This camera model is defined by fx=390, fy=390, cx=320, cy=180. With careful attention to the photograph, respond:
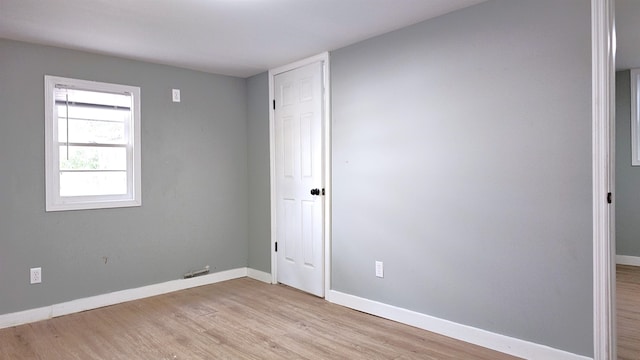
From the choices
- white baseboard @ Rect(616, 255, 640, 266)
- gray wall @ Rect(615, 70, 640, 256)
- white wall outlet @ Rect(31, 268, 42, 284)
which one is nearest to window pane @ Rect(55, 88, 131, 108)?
white wall outlet @ Rect(31, 268, 42, 284)

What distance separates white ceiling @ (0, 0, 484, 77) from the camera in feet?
8.41

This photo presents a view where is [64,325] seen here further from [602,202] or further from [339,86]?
[602,202]

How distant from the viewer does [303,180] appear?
3922mm

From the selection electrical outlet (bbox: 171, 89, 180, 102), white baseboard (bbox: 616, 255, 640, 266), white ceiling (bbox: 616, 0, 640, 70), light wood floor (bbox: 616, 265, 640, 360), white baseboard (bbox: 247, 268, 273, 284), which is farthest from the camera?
white baseboard (bbox: 616, 255, 640, 266)

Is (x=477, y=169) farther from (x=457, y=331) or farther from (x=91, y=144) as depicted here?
(x=91, y=144)

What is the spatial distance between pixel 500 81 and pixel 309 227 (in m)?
2.15

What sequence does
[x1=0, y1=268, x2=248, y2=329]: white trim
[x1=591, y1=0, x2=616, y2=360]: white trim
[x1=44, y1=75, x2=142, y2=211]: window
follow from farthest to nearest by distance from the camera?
[x1=44, y1=75, x2=142, y2=211]: window
[x1=0, y1=268, x2=248, y2=329]: white trim
[x1=591, y1=0, x2=616, y2=360]: white trim

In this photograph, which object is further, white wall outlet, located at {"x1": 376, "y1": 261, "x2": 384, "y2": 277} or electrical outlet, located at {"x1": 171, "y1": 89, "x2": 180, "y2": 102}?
electrical outlet, located at {"x1": 171, "y1": 89, "x2": 180, "y2": 102}

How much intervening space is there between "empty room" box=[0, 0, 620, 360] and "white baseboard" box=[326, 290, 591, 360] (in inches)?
0.5

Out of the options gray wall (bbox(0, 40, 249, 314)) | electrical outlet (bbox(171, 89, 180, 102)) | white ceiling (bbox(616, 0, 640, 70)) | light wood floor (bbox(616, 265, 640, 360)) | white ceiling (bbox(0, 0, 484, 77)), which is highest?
white ceiling (bbox(616, 0, 640, 70))

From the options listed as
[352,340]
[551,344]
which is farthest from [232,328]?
[551,344]

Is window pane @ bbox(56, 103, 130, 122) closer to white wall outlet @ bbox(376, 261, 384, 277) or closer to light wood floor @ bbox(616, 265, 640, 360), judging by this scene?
white wall outlet @ bbox(376, 261, 384, 277)

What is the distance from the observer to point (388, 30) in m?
3.09

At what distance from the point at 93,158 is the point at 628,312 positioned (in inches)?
191
